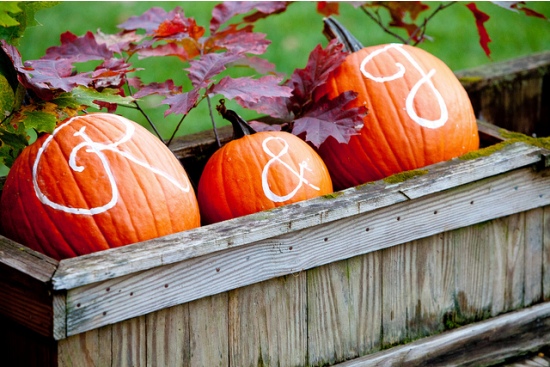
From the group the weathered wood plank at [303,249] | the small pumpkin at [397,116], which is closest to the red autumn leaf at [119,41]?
the small pumpkin at [397,116]

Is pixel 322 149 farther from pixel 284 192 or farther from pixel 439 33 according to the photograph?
pixel 439 33

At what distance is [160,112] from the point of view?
4.80m

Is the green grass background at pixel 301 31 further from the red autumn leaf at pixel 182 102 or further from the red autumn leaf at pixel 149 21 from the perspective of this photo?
the red autumn leaf at pixel 182 102

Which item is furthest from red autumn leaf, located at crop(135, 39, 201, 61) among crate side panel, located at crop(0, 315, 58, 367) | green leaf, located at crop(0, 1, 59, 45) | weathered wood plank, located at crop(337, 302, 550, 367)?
weathered wood plank, located at crop(337, 302, 550, 367)

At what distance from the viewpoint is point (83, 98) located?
2.15m

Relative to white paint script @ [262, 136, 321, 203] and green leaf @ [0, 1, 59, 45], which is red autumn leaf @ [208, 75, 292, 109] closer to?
white paint script @ [262, 136, 321, 203]

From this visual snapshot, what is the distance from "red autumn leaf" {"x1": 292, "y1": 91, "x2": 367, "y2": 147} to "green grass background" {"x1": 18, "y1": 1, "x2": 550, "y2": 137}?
240 centimetres

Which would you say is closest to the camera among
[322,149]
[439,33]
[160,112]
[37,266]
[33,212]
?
[37,266]

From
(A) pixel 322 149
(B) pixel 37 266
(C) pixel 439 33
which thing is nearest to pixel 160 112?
(C) pixel 439 33

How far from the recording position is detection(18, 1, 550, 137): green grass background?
5168mm

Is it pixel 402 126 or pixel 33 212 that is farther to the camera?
pixel 402 126

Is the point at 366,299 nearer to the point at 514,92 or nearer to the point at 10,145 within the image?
the point at 10,145

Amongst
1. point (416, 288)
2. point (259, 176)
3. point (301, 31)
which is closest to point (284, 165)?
point (259, 176)

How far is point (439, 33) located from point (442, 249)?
348cm
